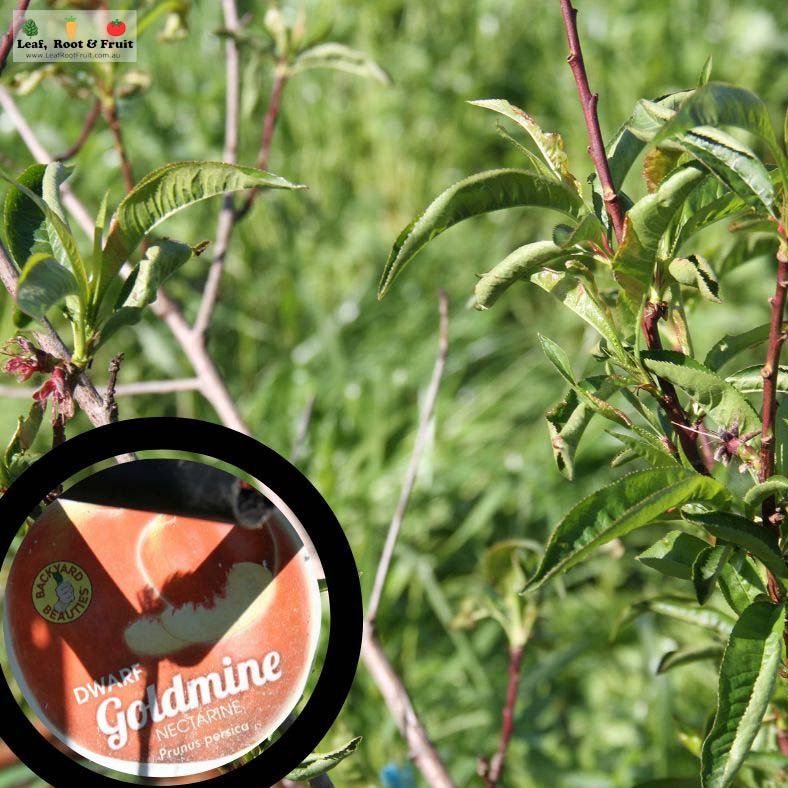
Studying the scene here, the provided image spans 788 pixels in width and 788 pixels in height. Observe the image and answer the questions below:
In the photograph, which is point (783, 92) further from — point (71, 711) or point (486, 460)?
point (71, 711)

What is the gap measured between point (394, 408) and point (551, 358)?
1817 mm

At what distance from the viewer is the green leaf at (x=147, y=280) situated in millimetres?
720

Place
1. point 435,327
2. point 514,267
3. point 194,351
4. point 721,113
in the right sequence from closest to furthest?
point 721,113 < point 514,267 < point 194,351 < point 435,327

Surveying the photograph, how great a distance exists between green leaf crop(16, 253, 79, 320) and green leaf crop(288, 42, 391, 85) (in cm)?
75

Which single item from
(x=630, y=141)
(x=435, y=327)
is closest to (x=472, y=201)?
(x=630, y=141)

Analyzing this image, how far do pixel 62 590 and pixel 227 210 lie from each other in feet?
2.42

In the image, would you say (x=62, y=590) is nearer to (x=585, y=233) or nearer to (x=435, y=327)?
(x=585, y=233)

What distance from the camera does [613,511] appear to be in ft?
2.02

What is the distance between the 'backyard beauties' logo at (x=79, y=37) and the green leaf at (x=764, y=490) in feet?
3.42

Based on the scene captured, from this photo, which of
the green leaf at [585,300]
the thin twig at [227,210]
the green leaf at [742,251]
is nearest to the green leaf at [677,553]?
the green leaf at [585,300]

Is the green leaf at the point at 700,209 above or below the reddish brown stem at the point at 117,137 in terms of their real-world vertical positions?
below

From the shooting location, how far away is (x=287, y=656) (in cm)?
71

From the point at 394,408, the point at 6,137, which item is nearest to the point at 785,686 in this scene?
the point at 394,408

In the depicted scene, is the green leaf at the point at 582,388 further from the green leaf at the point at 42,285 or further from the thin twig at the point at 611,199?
the green leaf at the point at 42,285
